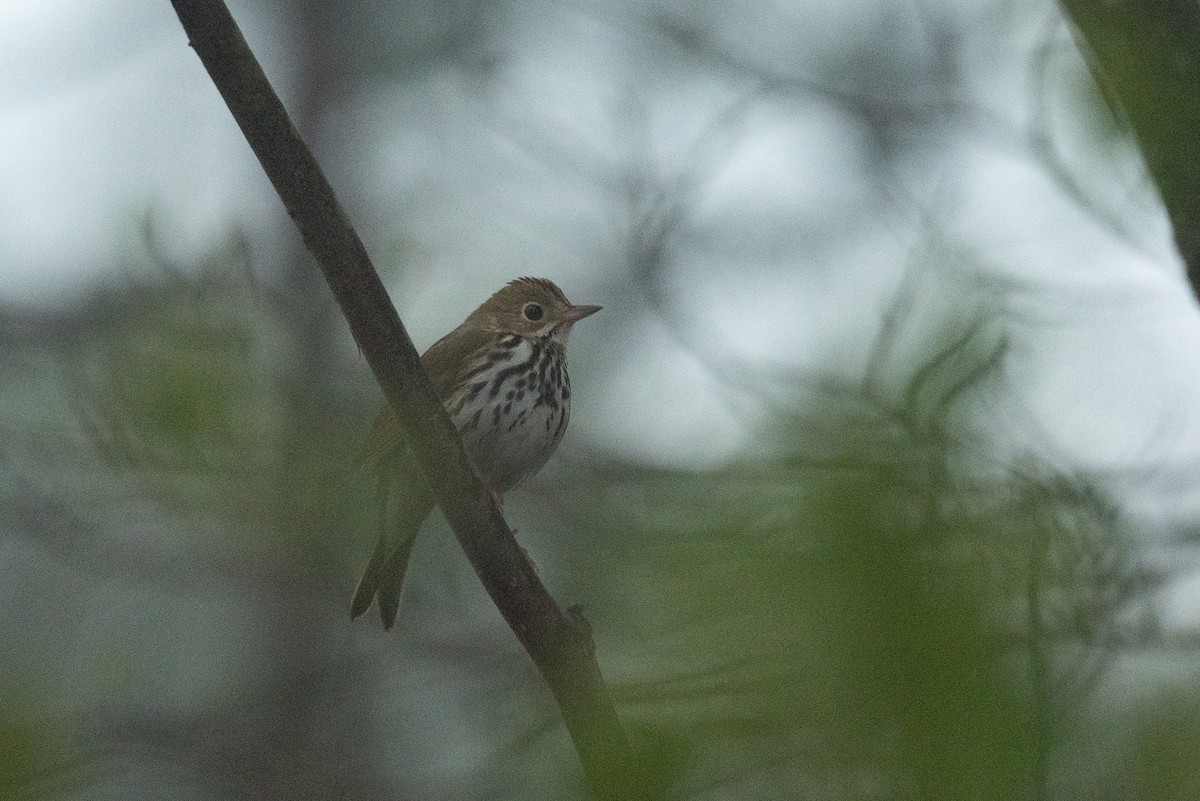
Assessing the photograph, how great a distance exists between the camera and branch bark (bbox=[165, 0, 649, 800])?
87.6 inches

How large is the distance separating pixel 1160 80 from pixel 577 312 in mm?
3911

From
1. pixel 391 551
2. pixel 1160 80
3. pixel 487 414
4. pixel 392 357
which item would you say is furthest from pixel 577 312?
pixel 1160 80

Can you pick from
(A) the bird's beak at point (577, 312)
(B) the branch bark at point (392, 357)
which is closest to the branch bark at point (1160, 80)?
(B) the branch bark at point (392, 357)

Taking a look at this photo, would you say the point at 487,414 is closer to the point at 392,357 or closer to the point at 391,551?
the point at 391,551

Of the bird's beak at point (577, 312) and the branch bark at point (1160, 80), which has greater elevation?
the branch bark at point (1160, 80)

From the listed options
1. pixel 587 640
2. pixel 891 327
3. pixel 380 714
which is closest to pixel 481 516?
pixel 587 640

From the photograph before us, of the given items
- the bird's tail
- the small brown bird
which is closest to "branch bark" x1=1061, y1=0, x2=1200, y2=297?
the small brown bird

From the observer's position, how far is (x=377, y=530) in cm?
462

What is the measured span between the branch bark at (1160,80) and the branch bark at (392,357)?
1.10m

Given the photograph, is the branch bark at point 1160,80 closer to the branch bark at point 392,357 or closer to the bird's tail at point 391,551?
the branch bark at point 392,357

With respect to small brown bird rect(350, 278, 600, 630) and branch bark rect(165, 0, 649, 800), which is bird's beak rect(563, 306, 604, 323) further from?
branch bark rect(165, 0, 649, 800)

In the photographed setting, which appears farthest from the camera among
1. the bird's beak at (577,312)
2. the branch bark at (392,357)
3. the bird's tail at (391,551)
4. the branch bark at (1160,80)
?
the bird's beak at (577,312)

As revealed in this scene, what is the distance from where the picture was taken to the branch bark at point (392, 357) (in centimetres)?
222

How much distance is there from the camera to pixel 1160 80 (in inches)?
79.7
